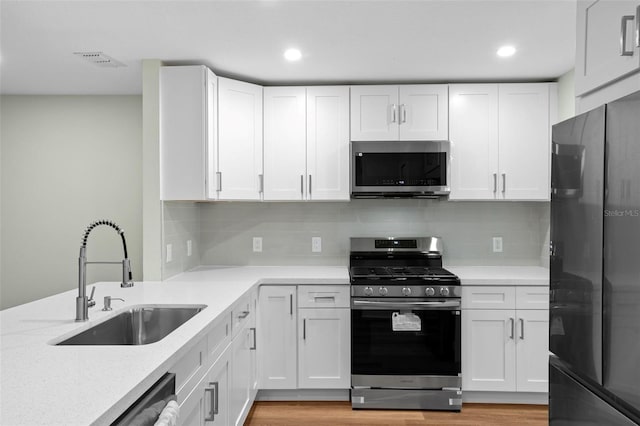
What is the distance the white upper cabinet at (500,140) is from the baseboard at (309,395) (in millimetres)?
1689

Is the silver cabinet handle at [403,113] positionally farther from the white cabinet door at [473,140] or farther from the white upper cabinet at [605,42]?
the white upper cabinet at [605,42]

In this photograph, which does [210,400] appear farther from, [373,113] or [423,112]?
[423,112]

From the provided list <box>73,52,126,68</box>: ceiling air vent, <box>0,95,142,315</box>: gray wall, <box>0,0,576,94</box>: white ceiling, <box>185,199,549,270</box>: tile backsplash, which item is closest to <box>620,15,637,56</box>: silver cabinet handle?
<box>0,0,576,94</box>: white ceiling

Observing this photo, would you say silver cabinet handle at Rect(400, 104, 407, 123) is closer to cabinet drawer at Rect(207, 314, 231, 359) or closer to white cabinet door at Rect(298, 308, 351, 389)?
white cabinet door at Rect(298, 308, 351, 389)

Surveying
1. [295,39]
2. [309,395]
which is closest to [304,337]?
[309,395]

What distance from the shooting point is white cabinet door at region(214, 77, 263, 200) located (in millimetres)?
3076

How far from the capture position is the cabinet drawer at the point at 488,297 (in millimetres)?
3014

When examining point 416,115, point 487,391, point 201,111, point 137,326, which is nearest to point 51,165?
point 201,111

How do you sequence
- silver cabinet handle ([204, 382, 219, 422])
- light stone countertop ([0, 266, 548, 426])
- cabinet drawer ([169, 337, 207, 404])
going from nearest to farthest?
light stone countertop ([0, 266, 548, 426]) → cabinet drawer ([169, 337, 207, 404]) → silver cabinet handle ([204, 382, 219, 422])

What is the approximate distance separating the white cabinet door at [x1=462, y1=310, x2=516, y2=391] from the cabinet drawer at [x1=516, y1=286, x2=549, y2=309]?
10 cm

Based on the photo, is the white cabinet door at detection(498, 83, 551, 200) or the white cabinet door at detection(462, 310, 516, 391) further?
the white cabinet door at detection(498, 83, 551, 200)

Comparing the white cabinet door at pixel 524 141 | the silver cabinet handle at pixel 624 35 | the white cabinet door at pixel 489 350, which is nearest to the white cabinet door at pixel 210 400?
the white cabinet door at pixel 489 350

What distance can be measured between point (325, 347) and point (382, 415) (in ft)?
1.93

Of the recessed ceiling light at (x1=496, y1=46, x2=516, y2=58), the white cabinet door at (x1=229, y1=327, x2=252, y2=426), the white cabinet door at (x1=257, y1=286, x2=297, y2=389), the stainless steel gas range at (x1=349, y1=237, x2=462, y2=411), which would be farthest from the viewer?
the white cabinet door at (x1=257, y1=286, x2=297, y2=389)
